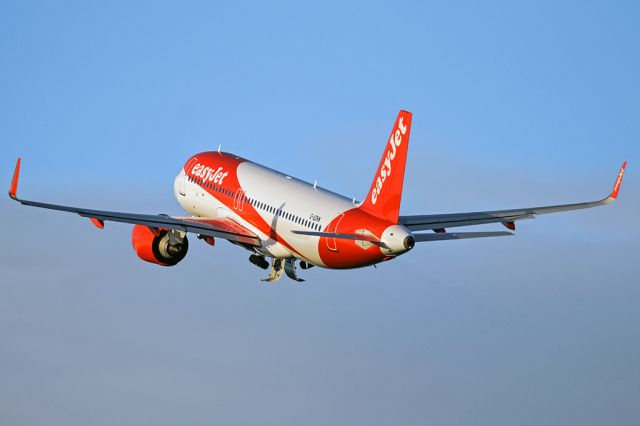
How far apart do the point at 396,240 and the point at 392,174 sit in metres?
3.07

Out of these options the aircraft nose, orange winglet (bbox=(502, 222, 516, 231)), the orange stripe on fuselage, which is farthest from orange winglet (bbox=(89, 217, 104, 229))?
orange winglet (bbox=(502, 222, 516, 231))

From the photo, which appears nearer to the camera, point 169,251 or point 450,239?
point 450,239

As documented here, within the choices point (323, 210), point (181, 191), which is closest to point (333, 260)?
point (323, 210)

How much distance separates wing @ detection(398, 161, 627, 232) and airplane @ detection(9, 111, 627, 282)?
0.05 m

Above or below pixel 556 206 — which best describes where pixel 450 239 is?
below

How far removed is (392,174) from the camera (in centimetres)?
6988

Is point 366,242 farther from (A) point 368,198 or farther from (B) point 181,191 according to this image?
(B) point 181,191

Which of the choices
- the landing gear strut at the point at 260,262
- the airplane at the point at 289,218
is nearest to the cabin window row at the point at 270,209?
the airplane at the point at 289,218

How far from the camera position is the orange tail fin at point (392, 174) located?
69438 mm

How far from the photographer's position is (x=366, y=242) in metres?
70.7

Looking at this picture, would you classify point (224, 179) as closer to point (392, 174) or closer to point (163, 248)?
point (163, 248)

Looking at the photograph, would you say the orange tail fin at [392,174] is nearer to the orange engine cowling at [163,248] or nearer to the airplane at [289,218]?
the airplane at [289,218]

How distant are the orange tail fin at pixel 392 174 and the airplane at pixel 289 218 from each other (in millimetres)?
46

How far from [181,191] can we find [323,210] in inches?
612
